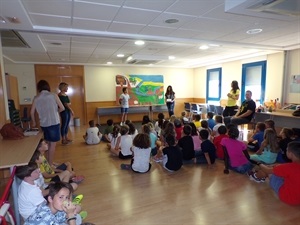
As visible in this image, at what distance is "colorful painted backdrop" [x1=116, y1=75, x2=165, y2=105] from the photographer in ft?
27.6

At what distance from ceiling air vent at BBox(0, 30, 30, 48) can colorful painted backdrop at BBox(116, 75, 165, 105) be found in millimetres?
4067

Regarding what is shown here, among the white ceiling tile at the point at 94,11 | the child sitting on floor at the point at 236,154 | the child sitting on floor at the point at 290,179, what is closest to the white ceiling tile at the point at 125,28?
the white ceiling tile at the point at 94,11

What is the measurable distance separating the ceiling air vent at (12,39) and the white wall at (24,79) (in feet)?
9.23

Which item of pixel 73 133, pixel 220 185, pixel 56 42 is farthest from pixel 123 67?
pixel 220 185

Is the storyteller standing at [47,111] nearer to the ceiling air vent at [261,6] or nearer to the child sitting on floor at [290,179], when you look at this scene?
the ceiling air vent at [261,6]

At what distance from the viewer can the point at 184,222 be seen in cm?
200

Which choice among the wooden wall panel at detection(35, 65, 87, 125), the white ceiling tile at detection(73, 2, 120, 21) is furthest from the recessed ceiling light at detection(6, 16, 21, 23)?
the wooden wall panel at detection(35, 65, 87, 125)

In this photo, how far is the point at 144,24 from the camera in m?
3.38

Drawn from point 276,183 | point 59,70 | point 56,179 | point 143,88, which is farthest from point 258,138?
point 59,70

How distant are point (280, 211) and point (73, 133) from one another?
5.71 meters

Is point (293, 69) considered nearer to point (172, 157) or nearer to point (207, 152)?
point (207, 152)

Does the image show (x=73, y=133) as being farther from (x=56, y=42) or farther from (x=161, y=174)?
(x=161, y=174)

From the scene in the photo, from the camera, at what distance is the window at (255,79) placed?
6.25 metres

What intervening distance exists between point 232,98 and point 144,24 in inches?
123
